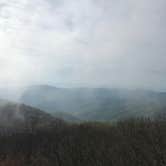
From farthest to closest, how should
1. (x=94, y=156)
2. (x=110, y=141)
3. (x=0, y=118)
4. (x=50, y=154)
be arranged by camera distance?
(x=0, y=118) < (x=110, y=141) < (x=50, y=154) < (x=94, y=156)

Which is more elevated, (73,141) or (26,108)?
(73,141)

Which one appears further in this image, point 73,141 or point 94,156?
point 73,141

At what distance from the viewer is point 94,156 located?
30547mm

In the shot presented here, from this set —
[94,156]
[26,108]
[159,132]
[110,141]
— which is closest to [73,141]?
[110,141]

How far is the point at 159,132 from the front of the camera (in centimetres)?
3869

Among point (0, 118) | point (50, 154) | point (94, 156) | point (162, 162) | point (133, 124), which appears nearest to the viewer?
point (162, 162)

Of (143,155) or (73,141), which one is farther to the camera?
(73,141)

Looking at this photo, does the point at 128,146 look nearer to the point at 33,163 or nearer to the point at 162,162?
the point at 162,162

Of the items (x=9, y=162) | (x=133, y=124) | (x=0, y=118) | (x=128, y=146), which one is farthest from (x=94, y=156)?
(x=0, y=118)

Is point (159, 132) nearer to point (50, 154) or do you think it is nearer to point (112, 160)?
point (112, 160)

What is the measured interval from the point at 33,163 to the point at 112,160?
9.41m

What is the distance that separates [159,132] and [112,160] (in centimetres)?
1382

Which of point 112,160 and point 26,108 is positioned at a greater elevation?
point 112,160

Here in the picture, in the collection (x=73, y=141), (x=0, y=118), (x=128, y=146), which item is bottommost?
(x=0, y=118)
